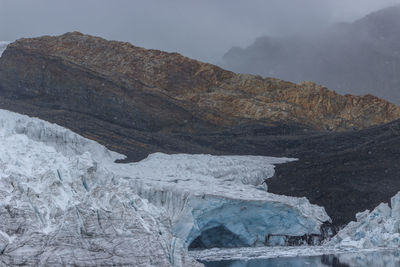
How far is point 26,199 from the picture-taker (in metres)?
14.1

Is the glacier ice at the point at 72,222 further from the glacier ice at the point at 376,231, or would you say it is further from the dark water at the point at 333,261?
the glacier ice at the point at 376,231

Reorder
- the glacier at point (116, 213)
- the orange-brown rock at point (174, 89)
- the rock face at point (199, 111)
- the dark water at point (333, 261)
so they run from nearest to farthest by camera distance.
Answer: the glacier at point (116, 213) < the dark water at point (333, 261) < the rock face at point (199, 111) < the orange-brown rock at point (174, 89)

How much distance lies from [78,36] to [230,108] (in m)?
18.0

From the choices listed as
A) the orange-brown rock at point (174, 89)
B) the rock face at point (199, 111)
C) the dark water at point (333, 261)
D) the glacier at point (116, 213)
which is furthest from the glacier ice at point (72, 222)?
the orange-brown rock at point (174, 89)

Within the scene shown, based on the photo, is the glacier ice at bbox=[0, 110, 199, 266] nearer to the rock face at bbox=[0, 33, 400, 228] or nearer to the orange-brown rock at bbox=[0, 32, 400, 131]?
the rock face at bbox=[0, 33, 400, 228]

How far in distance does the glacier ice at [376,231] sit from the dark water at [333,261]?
901 mm

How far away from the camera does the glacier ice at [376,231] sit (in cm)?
2216

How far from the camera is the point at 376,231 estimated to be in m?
22.5

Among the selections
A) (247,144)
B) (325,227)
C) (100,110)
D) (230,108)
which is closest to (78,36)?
(100,110)

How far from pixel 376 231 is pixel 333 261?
12.8 ft

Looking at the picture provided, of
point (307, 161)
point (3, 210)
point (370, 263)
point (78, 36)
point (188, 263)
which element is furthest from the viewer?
point (78, 36)

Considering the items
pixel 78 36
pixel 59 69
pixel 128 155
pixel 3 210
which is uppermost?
pixel 78 36

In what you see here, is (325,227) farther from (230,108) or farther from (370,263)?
(230,108)

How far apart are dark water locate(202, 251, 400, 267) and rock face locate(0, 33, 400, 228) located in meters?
9.63
